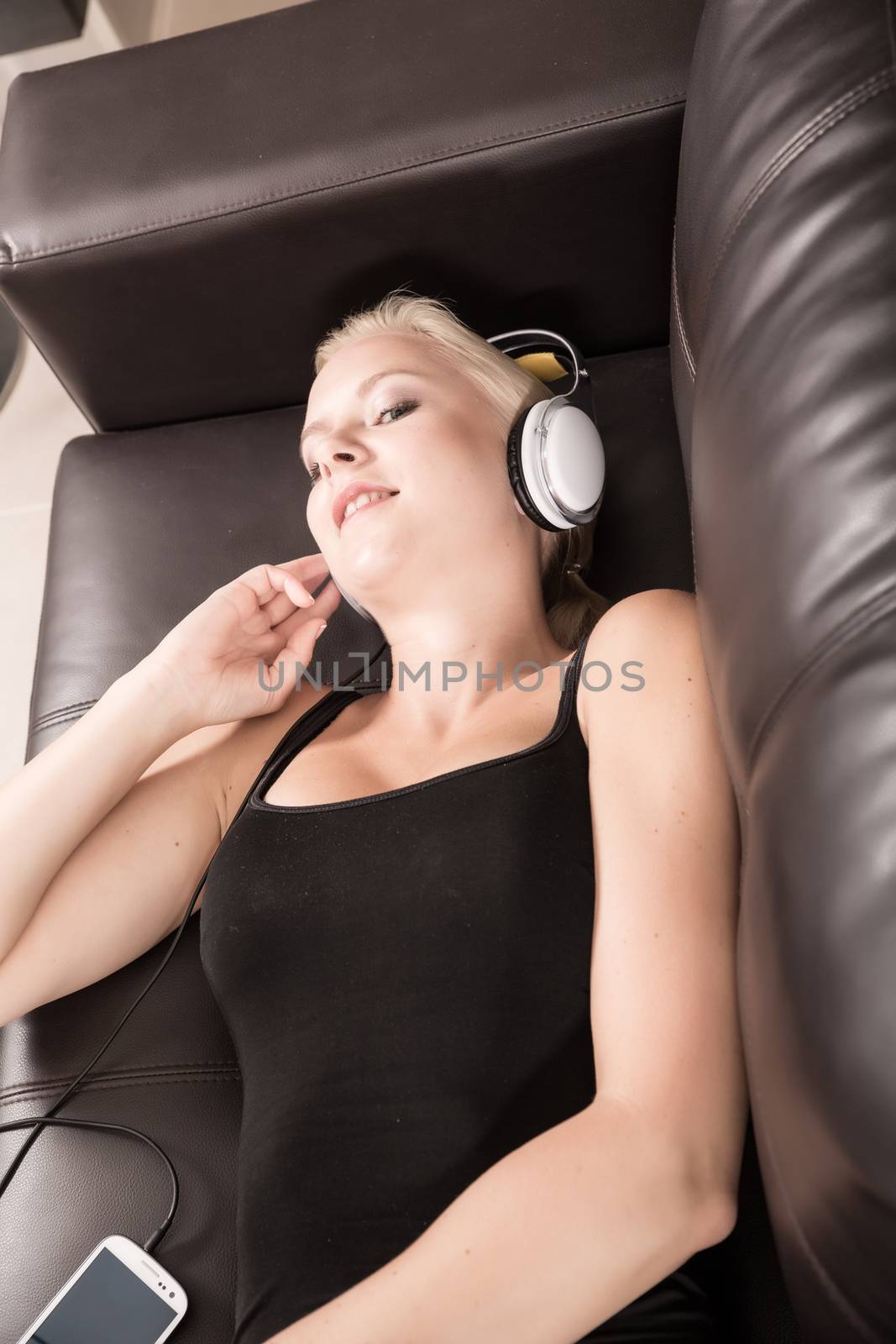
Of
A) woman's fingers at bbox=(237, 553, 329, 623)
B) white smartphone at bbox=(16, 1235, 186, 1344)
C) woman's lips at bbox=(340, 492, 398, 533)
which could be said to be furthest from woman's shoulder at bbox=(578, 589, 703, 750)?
white smartphone at bbox=(16, 1235, 186, 1344)

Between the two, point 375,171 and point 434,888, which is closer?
point 434,888

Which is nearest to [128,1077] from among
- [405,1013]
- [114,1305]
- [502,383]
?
[114,1305]

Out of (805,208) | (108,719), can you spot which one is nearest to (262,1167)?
(108,719)

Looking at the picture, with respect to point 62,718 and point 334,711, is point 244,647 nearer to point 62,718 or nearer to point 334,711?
point 334,711

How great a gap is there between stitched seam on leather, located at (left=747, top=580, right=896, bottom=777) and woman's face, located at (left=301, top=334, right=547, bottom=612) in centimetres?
51

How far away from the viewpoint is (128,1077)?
3.57 feet

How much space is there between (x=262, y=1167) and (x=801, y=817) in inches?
22.4

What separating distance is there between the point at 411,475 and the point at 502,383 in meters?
0.22

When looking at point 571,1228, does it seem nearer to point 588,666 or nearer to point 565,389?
point 588,666

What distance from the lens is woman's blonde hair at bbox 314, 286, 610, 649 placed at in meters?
1.29

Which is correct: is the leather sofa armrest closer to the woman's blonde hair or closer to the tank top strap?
the woman's blonde hair

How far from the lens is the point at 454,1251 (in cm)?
76

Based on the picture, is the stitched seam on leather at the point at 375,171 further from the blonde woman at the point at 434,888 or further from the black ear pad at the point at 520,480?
the black ear pad at the point at 520,480

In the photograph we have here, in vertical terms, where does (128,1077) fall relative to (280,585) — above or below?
below
